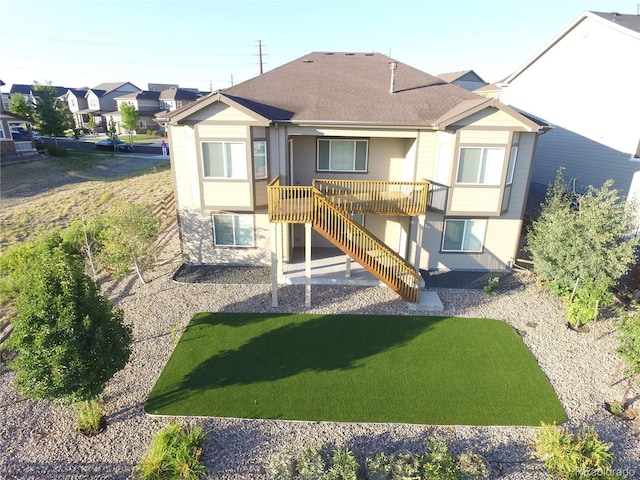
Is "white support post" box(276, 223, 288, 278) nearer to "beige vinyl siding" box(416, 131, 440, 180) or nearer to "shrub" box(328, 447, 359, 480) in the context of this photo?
"beige vinyl siding" box(416, 131, 440, 180)

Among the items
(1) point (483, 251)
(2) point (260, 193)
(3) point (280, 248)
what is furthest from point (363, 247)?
(1) point (483, 251)

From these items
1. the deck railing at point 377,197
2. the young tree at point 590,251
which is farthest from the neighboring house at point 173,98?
the young tree at point 590,251

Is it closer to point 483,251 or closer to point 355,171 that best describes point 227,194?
point 355,171

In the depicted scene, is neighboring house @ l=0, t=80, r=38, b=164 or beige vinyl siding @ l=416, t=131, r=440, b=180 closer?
beige vinyl siding @ l=416, t=131, r=440, b=180

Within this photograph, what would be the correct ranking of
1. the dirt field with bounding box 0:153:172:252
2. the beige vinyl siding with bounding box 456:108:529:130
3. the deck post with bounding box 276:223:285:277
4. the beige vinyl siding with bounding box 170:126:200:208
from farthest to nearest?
the dirt field with bounding box 0:153:172:252 < the deck post with bounding box 276:223:285:277 < the beige vinyl siding with bounding box 170:126:200:208 < the beige vinyl siding with bounding box 456:108:529:130

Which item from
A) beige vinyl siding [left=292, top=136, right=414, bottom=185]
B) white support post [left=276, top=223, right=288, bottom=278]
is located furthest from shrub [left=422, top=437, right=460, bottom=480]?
beige vinyl siding [left=292, top=136, right=414, bottom=185]

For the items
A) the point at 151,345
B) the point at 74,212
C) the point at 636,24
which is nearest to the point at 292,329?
the point at 151,345
